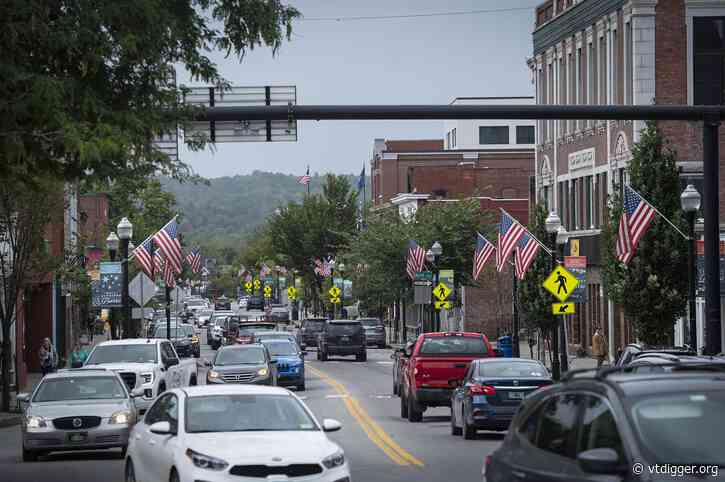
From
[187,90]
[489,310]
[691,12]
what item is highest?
[691,12]

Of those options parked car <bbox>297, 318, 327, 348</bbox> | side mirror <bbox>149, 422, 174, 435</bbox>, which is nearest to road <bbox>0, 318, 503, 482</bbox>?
side mirror <bbox>149, 422, 174, 435</bbox>

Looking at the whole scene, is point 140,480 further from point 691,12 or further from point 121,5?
point 691,12

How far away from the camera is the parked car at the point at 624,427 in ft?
28.5

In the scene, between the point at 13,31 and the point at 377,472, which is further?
the point at 377,472

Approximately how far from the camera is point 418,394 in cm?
2995

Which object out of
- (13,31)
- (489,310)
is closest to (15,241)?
(13,31)

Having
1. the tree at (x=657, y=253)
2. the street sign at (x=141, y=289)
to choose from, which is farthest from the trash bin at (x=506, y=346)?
the street sign at (x=141, y=289)

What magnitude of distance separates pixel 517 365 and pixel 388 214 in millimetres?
55113

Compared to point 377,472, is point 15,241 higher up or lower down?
higher up

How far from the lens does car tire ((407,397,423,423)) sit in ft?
99.8

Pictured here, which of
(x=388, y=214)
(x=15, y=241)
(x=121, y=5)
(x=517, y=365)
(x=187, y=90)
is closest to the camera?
(x=121, y=5)

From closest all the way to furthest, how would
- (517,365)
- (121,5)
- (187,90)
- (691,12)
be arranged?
(121,5)
(187,90)
(517,365)
(691,12)

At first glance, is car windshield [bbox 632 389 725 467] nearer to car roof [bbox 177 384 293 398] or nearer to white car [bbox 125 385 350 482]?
white car [bbox 125 385 350 482]

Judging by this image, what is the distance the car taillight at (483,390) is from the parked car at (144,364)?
8.62 meters
